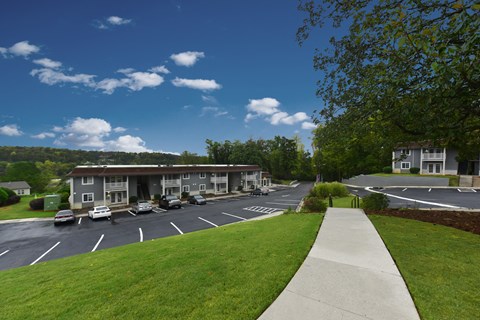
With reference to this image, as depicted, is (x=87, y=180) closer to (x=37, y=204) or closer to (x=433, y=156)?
(x=37, y=204)

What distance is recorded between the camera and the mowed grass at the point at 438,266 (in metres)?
3.62

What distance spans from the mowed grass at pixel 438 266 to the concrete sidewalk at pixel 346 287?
25cm

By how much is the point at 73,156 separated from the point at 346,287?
126 m

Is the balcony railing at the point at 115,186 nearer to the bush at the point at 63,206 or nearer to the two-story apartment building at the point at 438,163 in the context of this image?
the bush at the point at 63,206

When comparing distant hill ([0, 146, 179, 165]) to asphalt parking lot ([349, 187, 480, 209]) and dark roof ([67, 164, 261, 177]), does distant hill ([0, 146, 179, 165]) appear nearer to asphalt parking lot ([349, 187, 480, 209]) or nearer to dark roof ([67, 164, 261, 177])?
dark roof ([67, 164, 261, 177])

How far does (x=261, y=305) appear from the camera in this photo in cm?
374

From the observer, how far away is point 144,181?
114 feet

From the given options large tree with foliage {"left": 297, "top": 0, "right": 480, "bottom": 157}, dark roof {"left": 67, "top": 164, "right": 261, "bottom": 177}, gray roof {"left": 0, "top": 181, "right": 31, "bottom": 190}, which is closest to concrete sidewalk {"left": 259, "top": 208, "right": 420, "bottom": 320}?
large tree with foliage {"left": 297, "top": 0, "right": 480, "bottom": 157}

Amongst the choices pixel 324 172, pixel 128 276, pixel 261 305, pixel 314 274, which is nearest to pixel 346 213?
pixel 314 274

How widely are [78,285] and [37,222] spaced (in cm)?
2306

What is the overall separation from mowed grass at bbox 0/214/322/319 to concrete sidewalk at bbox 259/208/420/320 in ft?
0.99

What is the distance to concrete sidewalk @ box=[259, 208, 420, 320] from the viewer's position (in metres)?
3.54

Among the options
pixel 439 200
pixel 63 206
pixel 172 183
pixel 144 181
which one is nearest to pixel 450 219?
pixel 439 200

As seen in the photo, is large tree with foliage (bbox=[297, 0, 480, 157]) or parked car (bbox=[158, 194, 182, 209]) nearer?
large tree with foliage (bbox=[297, 0, 480, 157])
